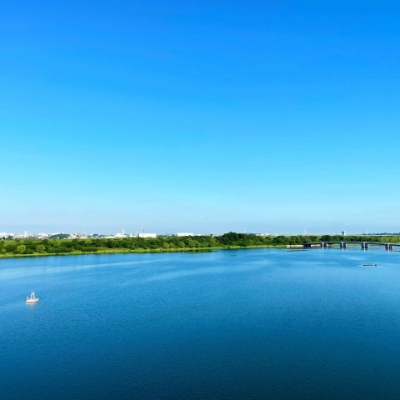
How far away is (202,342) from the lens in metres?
25.8

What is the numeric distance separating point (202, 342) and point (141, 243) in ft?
333

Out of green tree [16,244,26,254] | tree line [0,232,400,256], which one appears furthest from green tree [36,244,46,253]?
green tree [16,244,26,254]

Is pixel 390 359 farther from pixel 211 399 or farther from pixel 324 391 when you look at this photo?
pixel 211 399

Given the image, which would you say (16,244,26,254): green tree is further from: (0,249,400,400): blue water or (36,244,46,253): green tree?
(0,249,400,400): blue water

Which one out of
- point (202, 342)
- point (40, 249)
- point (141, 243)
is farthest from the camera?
point (141, 243)

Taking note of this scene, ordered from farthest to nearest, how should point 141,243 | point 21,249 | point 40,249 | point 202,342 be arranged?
1. point 141,243
2. point 40,249
3. point 21,249
4. point 202,342

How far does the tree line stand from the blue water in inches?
2346

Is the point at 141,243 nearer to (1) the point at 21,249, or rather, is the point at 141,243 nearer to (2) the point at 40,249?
(2) the point at 40,249

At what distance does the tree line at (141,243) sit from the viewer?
105m

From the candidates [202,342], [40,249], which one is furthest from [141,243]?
[202,342]

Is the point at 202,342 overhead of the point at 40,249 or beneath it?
beneath

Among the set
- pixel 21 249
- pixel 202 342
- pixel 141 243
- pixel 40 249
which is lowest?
pixel 202 342

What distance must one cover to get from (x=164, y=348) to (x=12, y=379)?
9.26 meters

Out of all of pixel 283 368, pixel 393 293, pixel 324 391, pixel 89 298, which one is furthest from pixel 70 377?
pixel 393 293
